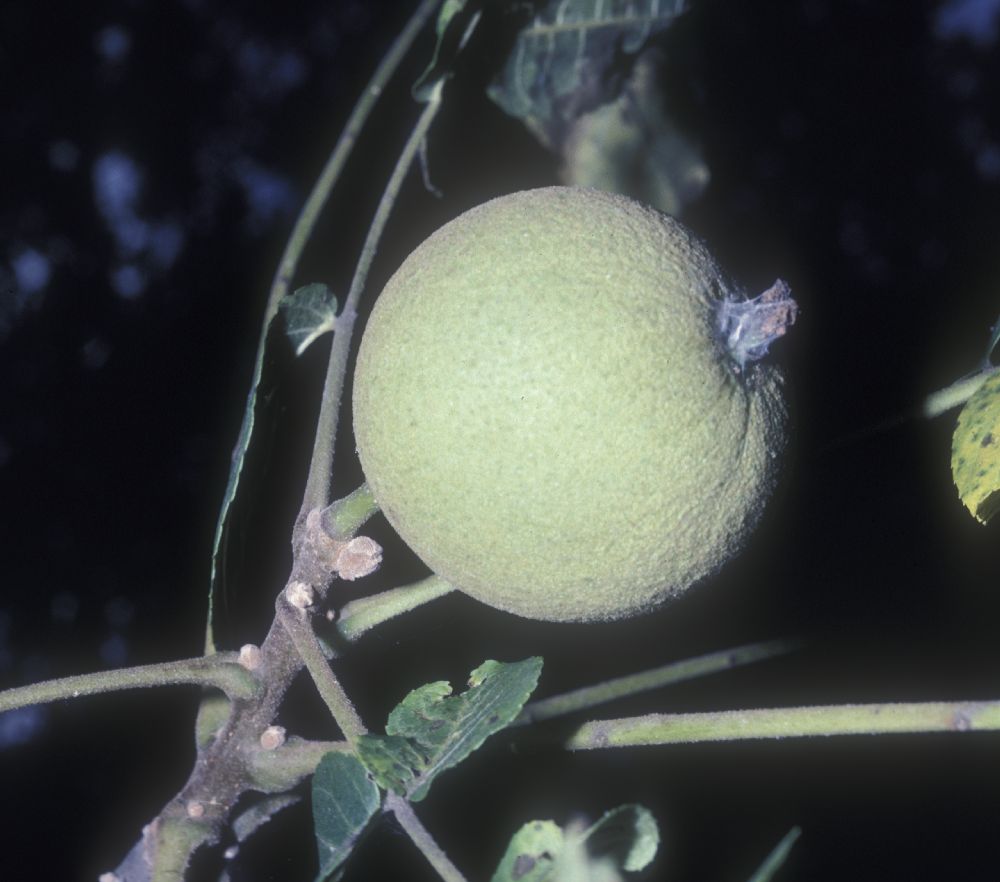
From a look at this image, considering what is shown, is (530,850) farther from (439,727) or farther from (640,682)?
(640,682)

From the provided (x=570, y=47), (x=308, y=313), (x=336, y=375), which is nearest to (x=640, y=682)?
(x=336, y=375)

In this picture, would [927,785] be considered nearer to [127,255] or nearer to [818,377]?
[818,377]

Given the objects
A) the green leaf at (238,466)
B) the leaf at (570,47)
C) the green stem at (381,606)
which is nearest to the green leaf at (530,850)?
the green stem at (381,606)

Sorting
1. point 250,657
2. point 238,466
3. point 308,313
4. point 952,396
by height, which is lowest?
point 952,396

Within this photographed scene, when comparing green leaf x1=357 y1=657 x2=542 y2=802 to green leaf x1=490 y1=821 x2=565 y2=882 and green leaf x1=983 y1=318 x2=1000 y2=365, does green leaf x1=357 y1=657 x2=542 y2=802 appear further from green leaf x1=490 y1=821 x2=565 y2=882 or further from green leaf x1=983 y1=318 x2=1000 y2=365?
green leaf x1=983 y1=318 x2=1000 y2=365

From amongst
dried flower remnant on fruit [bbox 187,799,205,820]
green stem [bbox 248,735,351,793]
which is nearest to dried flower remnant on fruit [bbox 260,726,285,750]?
green stem [bbox 248,735,351,793]

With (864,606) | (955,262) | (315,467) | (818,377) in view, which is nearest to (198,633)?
(315,467)
